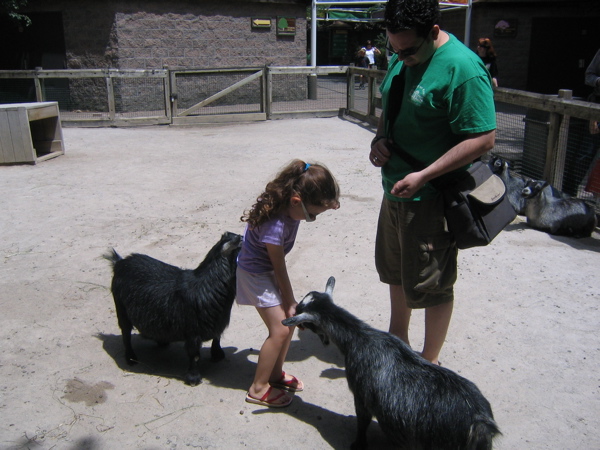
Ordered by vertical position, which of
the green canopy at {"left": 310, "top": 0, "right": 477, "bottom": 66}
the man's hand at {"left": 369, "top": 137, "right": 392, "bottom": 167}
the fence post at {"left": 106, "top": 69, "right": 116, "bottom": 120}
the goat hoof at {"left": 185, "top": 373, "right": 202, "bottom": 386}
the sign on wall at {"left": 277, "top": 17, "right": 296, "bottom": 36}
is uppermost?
the green canopy at {"left": 310, "top": 0, "right": 477, "bottom": 66}

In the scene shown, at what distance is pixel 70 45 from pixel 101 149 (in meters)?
6.35

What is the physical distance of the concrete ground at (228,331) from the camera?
2795 millimetres

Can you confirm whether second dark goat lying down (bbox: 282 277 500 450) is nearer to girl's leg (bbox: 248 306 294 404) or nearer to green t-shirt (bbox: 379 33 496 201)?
girl's leg (bbox: 248 306 294 404)

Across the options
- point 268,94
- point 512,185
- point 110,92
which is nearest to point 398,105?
point 512,185

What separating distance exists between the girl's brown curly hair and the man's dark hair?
2.37 ft

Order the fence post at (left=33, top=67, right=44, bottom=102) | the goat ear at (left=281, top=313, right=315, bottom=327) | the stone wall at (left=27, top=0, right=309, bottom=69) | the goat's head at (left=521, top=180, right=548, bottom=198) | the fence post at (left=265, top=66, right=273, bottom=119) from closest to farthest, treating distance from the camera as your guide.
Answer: the goat ear at (left=281, top=313, right=315, bottom=327)
the goat's head at (left=521, top=180, right=548, bottom=198)
the fence post at (left=33, top=67, right=44, bottom=102)
the fence post at (left=265, top=66, right=273, bottom=119)
the stone wall at (left=27, top=0, right=309, bottom=69)

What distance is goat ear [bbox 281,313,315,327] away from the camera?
2626 millimetres

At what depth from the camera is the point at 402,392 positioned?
2428 millimetres

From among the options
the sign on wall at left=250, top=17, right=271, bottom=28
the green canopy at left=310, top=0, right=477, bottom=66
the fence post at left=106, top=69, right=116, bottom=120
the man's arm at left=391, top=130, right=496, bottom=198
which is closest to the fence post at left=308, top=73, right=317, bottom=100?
the green canopy at left=310, top=0, right=477, bottom=66

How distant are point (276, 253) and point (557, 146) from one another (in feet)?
14.9

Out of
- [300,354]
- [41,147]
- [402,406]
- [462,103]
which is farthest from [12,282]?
[41,147]

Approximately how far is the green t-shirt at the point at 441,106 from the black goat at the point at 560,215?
3380 mm

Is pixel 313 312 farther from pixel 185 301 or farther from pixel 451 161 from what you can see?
pixel 451 161

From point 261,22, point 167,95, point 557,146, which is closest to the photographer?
point 557,146
